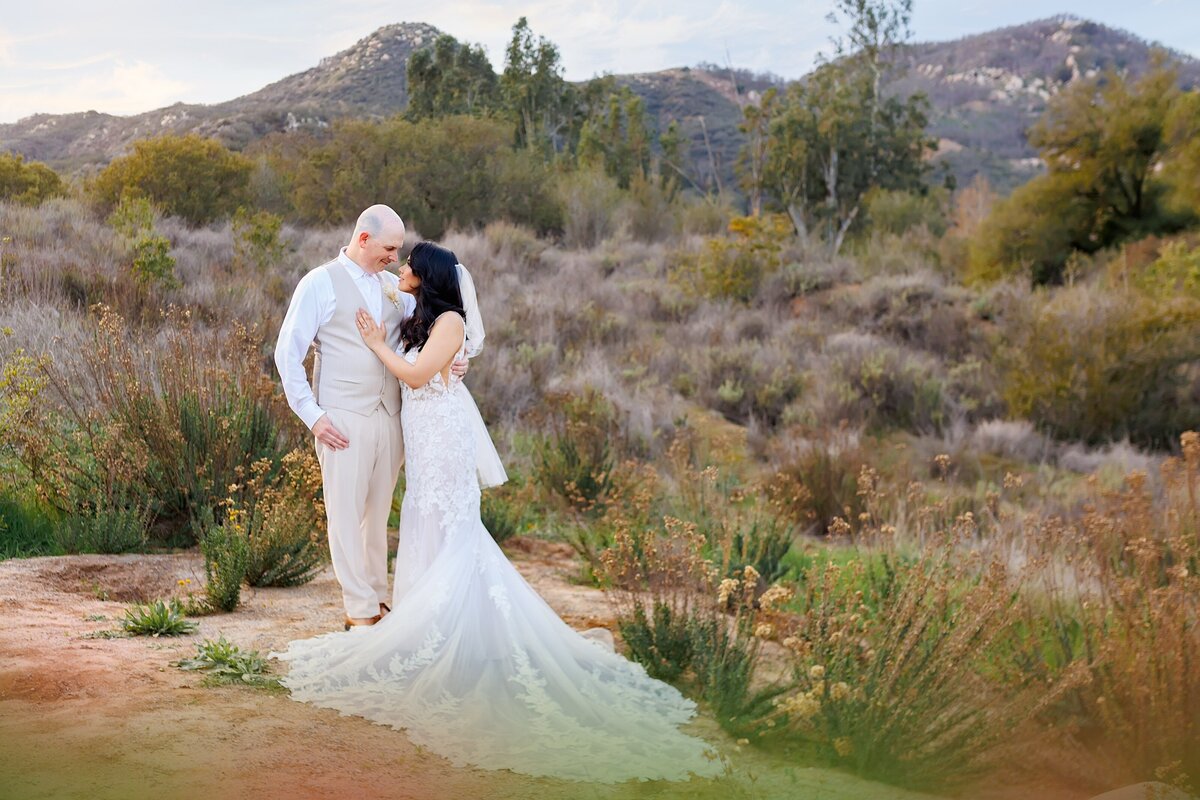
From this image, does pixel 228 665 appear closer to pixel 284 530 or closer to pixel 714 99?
pixel 284 530

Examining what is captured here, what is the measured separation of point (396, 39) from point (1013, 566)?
61.3 meters

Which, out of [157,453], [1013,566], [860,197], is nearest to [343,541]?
[157,453]

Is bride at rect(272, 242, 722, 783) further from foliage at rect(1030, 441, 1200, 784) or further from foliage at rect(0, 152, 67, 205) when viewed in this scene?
foliage at rect(0, 152, 67, 205)

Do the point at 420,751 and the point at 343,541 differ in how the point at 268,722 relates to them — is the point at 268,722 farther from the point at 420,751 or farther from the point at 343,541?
the point at 343,541

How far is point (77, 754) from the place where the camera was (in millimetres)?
3500

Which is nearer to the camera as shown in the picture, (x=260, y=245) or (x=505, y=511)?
(x=505, y=511)

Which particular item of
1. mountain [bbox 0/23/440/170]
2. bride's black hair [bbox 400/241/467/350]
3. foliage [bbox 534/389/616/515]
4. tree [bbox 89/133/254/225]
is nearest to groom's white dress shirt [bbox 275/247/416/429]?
bride's black hair [bbox 400/241/467/350]

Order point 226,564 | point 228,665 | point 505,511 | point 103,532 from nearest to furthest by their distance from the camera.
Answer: point 228,665
point 226,564
point 103,532
point 505,511

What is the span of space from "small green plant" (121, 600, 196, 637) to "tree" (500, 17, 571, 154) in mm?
31339

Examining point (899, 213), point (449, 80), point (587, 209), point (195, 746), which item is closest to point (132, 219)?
point (587, 209)

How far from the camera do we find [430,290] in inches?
197

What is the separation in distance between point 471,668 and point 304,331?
5.48 feet

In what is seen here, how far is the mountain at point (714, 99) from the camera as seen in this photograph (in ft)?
142

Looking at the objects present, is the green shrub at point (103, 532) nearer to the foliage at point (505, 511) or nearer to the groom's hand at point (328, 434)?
the foliage at point (505, 511)
